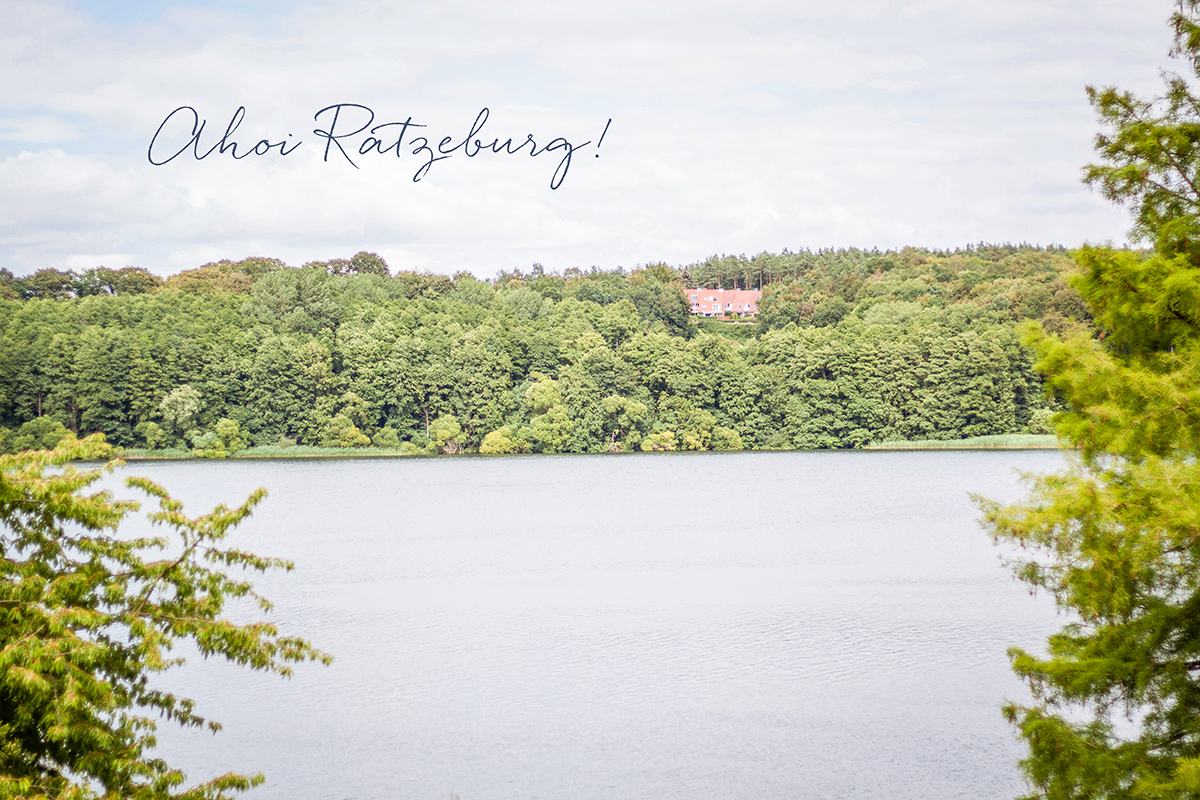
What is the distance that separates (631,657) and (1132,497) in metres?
13.2

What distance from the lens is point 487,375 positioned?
68562 mm

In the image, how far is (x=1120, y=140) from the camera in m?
8.07

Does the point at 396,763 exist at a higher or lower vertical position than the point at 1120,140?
lower

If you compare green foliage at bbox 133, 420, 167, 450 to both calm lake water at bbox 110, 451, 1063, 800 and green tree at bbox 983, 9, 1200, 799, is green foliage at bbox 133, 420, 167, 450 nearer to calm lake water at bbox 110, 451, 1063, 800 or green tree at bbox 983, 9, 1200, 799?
calm lake water at bbox 110, 451, 1063, 800

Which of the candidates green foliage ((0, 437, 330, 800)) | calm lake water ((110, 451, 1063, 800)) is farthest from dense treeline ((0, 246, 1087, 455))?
green foliage ((0, 437, 330, 800))

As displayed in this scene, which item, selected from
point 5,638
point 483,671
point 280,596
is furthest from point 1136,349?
point 280,596

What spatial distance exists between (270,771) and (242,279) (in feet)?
263

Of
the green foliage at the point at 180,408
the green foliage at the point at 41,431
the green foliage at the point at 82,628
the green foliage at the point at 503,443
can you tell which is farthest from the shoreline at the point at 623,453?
the green foliage at the point at 82,628

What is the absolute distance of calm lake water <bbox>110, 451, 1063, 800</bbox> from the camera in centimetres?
1335

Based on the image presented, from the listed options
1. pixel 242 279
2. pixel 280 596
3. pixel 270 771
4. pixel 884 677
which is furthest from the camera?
pixel 242 279

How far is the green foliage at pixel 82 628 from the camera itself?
5.86 metres

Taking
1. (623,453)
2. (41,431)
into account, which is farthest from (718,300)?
(41,431)

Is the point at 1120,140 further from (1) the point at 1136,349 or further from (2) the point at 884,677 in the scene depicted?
(2) the point at 884,677

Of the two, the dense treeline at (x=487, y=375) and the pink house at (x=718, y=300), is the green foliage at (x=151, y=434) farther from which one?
the pink house at (x=718, y=300)
